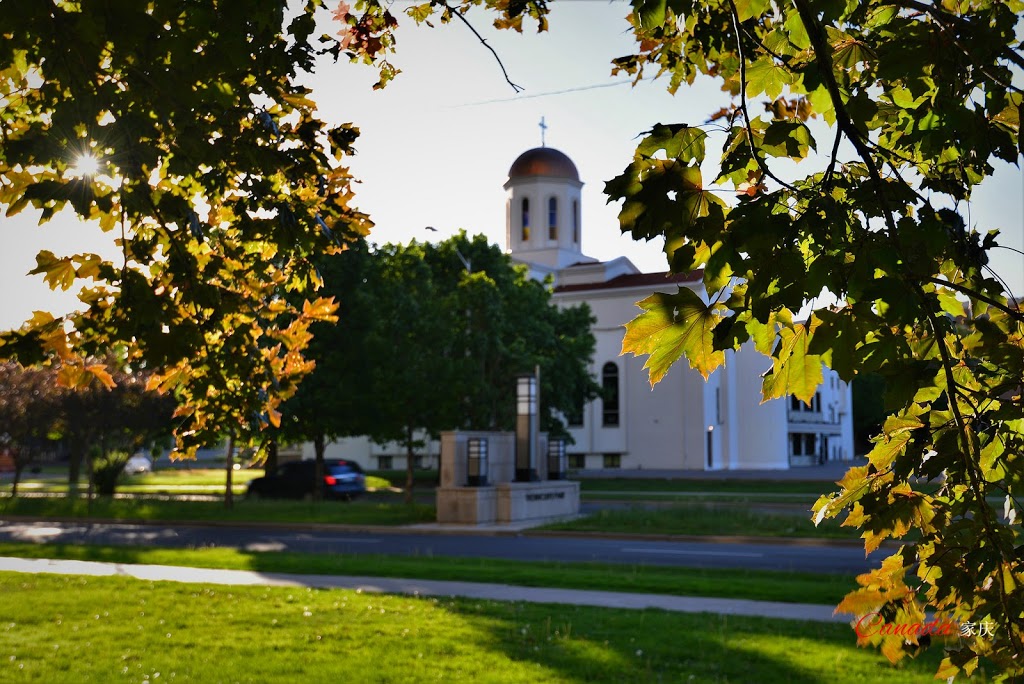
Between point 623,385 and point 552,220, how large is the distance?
11327mm

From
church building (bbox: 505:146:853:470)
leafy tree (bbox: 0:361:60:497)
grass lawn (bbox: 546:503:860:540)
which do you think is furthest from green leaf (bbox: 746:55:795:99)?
church building (bbox: 505:146:853:470)

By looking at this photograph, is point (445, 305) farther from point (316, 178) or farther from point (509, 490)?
point (316, 178)

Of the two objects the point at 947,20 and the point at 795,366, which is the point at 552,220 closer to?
the point at 947,20

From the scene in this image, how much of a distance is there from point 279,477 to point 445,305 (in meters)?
9.92

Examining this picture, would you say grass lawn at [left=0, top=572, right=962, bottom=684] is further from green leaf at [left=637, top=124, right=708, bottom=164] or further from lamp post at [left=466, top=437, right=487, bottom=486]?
lamp post at [left=466, top=437, right=487, bottom=486]

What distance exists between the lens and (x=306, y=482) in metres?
37.2

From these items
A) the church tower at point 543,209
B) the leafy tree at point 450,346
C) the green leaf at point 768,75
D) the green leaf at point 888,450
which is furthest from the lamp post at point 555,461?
the church tower at point 543,209

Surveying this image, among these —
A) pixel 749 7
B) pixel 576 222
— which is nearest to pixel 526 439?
pixel 749 7

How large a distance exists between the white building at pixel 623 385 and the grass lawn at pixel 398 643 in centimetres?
4369

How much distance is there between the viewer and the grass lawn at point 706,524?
2094cm

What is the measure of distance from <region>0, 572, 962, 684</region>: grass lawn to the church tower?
5101 centimetres

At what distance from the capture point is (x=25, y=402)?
3148cm

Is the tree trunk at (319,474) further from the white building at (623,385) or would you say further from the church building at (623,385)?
the church building at (623,385)

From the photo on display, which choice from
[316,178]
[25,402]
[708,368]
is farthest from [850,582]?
[25,402]
